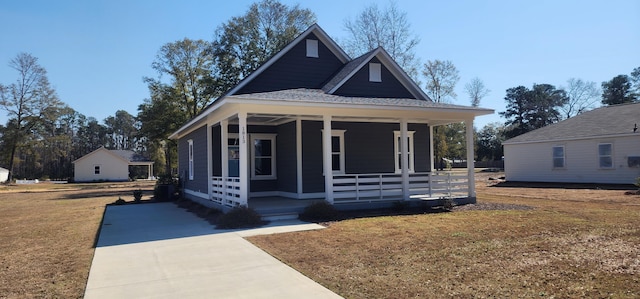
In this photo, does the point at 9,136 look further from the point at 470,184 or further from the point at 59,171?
the point at 470,184

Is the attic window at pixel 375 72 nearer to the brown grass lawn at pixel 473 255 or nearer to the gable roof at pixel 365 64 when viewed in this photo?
the gable roof at pixel 365 64

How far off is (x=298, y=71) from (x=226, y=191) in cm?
611

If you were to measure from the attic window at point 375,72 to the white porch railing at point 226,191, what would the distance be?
6.50 meters

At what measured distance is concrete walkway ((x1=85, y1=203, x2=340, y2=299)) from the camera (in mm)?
5242

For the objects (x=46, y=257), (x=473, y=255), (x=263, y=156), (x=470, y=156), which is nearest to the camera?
(x=473, y=255)

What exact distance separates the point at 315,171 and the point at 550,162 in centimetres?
1778

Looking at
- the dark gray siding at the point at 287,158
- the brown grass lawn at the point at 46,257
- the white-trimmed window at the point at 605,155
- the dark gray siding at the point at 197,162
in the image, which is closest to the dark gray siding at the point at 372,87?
the dark gray siding at the point at 287,158

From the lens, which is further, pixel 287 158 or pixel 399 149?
pixel 399 149

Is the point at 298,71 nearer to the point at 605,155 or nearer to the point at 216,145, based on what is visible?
the point at 216,145

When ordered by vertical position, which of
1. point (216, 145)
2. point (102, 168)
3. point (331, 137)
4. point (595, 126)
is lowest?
point (102, 168)

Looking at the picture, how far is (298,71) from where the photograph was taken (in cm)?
1645

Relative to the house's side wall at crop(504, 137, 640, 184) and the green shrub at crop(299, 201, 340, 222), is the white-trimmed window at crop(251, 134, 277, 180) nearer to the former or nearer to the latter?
the green shrub at crop(299, 201, 340, 222)

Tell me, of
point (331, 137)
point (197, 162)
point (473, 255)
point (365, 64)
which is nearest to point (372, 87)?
point (365, 64)

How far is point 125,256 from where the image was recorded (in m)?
7.41
